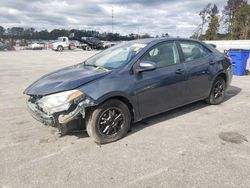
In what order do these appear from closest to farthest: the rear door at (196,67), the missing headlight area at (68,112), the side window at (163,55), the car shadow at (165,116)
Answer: the missing headlight area at (68,112)
the side window at (163,55)
the car shadow at (165,116)
the rear door at (196,67)

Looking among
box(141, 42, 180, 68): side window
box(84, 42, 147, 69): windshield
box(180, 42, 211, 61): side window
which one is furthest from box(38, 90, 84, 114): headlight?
box(180, 42, 211, 61): side window

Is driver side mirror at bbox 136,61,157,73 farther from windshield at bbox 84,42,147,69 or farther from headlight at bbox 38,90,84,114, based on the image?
headlight at bbox 38,90,84,114

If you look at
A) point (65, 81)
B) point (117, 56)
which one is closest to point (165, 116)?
point (117, 56)

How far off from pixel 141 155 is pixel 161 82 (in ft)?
4.74

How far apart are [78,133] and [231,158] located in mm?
2397

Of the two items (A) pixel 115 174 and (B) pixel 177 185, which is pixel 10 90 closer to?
(A) pixel 115 174

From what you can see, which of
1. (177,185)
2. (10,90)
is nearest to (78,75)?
(177,185)

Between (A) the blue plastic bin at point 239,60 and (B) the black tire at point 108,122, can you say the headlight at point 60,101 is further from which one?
(A) the blue plastic bin at point 239,60

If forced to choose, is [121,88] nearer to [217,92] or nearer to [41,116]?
[41,116]

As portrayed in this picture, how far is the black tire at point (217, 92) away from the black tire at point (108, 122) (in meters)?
2.49

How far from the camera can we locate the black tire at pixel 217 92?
584 cm

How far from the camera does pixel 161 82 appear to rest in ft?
14.8

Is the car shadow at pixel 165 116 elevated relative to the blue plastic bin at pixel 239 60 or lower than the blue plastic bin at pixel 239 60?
lower

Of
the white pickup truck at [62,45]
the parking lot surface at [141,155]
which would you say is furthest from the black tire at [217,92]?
the white pickup truck at [62,45]
